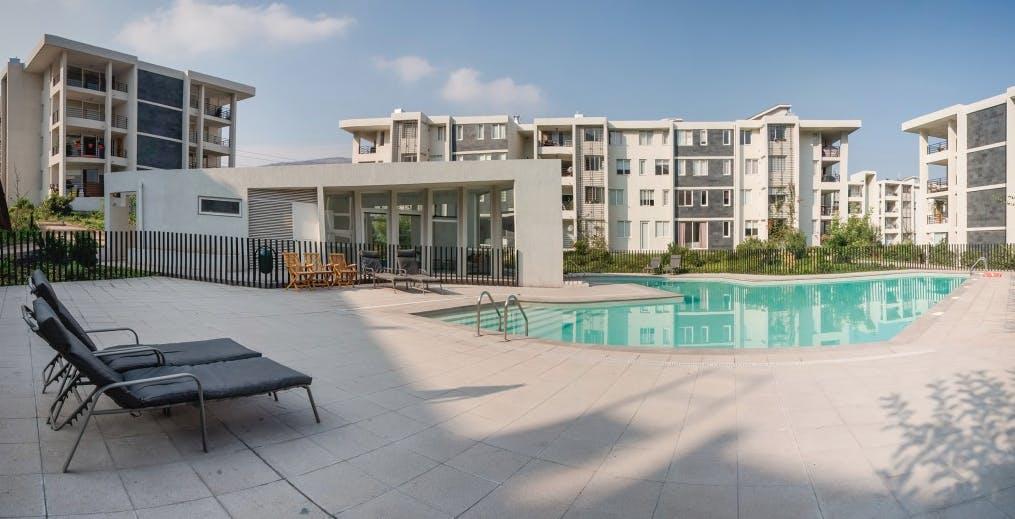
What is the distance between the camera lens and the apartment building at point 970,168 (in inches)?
1319

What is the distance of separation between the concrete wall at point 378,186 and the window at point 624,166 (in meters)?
26.7

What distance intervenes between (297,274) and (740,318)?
468 inches

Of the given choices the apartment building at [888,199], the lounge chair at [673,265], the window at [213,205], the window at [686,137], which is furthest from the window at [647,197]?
the apartment building at [888,199]

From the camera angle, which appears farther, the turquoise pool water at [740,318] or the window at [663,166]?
the window at [663,166]

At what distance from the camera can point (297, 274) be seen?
45.7 feet

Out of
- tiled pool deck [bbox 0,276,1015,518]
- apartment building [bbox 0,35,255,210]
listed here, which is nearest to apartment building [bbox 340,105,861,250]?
apartment building [bbox 0,35,255,210]

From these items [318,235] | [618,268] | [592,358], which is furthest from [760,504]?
[618,268]

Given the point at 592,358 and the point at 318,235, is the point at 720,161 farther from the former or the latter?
the point at 592,358

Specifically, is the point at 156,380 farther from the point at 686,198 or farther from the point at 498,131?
the point at 686,198

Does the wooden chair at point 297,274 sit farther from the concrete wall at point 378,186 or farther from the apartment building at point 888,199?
the apartment building at point 888,199

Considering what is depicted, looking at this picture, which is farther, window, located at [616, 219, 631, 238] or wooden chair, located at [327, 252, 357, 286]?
window, located at [616, 219, 631, 238]

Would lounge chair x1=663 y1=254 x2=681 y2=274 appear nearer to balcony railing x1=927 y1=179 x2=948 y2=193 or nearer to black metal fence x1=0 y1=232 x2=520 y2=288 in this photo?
black metal fence x1=0 y1=232 x2=520 y2=288

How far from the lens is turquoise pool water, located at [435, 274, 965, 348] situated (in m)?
11.1

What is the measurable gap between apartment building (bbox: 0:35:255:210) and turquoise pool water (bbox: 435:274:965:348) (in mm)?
36041
